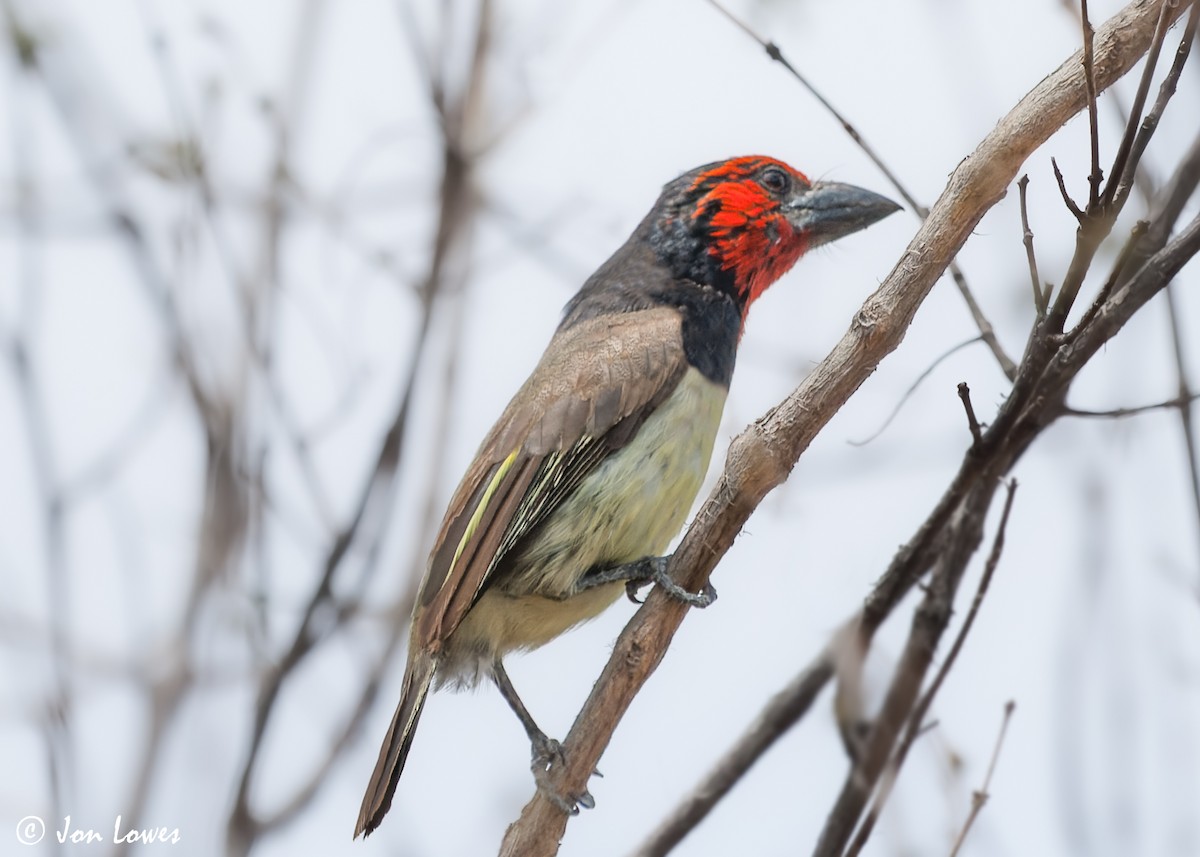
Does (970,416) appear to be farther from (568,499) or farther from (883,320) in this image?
(568,499)

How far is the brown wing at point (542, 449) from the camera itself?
3.60 m

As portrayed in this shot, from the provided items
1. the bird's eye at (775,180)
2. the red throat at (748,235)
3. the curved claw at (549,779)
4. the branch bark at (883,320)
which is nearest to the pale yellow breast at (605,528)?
the curved claw at (549,779)

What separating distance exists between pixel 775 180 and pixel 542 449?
5.02ft

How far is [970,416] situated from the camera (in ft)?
10.1

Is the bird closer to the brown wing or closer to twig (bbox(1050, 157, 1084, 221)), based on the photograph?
the brown wing

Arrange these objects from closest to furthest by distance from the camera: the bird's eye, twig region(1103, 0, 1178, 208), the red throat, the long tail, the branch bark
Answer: twig region(1103, 0, 1178, 208), the branch bark, the long tail, the red throat, the bird's eye

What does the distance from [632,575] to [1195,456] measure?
1.36 m

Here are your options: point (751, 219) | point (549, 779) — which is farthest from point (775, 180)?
point (549, 779)

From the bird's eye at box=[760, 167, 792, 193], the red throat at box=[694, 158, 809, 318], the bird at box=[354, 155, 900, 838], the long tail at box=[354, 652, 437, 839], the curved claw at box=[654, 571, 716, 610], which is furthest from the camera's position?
the bird's eye at box=[760, 167, 792, 193]

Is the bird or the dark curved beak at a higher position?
the dark curved beak

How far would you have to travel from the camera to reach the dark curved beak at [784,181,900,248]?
4.52 m

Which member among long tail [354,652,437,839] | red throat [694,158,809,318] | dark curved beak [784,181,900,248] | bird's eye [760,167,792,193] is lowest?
long tail [354,652,437,839]

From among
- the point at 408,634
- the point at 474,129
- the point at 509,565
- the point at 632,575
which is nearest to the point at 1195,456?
the point at 632,575

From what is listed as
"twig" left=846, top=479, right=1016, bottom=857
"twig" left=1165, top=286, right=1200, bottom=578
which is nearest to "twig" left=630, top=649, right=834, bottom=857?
"twig" left=846, top=479, right=1016, bottom=857
